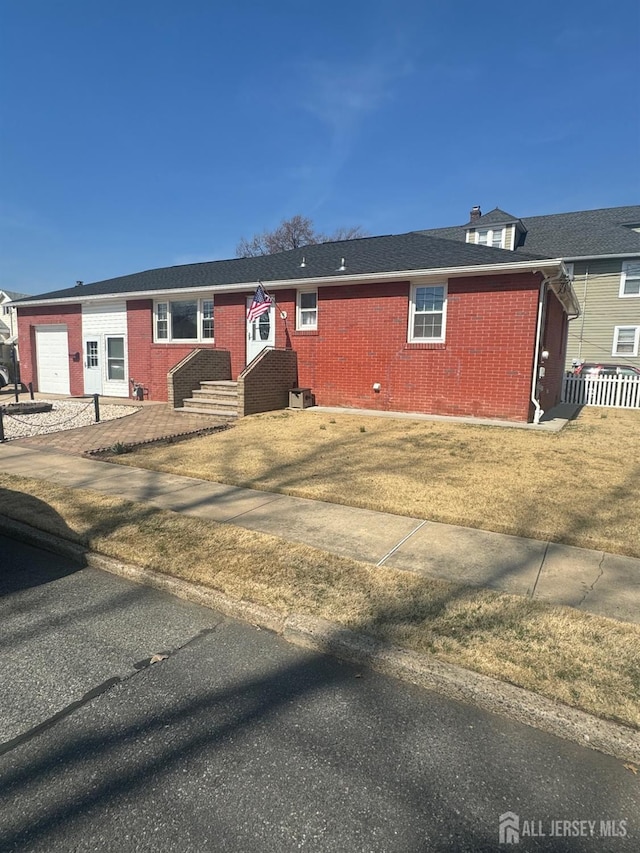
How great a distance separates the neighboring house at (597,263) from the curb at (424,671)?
24697mm

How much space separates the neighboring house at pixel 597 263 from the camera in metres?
22.5

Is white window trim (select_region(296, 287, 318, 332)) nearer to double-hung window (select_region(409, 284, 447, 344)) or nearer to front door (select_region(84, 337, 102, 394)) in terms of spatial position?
double-hung window (select_region(409, 284, 447, 344))

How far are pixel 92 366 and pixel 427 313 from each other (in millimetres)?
12170

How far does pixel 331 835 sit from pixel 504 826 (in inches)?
26.1

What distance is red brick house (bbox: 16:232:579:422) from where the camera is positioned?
1091 cm

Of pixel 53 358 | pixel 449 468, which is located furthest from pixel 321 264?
pixel 53 358

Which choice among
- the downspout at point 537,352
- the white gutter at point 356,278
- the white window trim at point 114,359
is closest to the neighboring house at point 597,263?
the downspout at point 537,352

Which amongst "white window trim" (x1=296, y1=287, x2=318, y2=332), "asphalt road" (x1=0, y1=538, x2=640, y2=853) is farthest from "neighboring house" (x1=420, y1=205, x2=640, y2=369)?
"asphalt road" (x1=0, y1=538, x2=640, y2=853)

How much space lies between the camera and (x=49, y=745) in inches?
88.4

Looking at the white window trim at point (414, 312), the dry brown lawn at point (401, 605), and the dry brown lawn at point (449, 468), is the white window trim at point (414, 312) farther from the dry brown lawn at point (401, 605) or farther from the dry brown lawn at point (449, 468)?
the dry brown lawn at point (401, 605)

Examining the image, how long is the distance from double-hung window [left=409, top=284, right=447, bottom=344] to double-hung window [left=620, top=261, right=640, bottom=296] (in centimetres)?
1590

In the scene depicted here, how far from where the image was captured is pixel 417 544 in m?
4.39

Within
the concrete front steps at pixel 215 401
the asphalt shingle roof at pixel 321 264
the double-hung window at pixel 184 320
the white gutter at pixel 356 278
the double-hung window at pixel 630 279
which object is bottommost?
the concrete front steps at pixel 215 401

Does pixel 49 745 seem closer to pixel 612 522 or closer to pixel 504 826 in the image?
pixel 504 826
